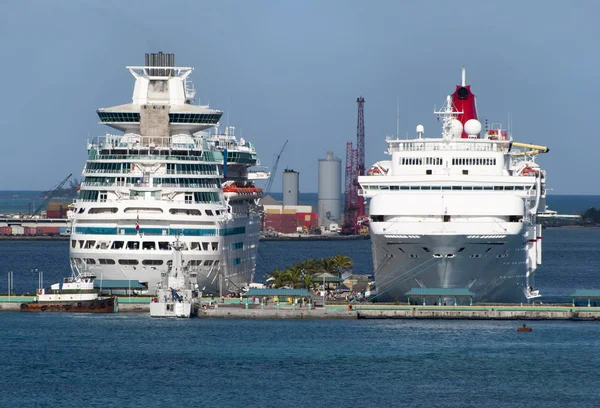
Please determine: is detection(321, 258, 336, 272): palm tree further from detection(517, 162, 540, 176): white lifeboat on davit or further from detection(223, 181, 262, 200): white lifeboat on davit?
detection(517, 162, 540, 176): white lifeboat on davit

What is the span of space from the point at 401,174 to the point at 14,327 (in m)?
25.9

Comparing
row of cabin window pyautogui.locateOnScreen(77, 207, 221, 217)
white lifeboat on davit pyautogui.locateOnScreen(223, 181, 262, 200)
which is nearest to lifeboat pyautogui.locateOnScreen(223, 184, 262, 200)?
white lifeboat on davit pyautogui.locateOnScreen(223, 181, 262, 200)

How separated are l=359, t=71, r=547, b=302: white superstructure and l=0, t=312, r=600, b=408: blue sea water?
380cm

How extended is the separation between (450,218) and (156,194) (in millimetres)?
20924

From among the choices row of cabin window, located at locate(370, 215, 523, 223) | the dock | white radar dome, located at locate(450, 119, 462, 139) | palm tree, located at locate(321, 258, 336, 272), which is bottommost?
the dock

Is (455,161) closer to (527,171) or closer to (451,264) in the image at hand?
(451,264)

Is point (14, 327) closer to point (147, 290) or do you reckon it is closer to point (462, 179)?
point (147, 290)

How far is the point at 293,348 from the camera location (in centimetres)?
7931

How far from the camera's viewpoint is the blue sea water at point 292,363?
6531 cm

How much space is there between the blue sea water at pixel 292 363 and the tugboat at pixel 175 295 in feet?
4.24

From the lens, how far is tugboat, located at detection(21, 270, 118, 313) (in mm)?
95688

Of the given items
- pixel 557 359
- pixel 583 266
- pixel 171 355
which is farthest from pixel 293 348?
pixel 583 266

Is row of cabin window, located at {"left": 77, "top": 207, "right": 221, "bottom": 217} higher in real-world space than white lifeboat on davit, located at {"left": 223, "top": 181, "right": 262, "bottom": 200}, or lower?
lower

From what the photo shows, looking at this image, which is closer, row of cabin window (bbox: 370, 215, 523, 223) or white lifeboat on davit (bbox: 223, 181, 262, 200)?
row of cabin window (bbox: 370, 215, 523, 223)
